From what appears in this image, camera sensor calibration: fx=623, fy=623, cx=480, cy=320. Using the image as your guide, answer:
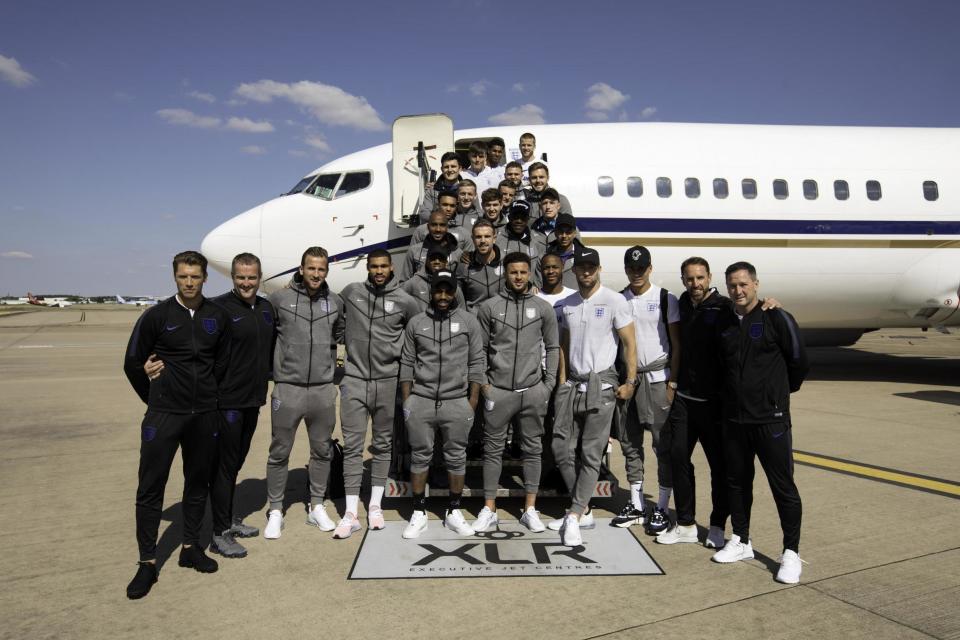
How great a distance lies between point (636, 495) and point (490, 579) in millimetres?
1633

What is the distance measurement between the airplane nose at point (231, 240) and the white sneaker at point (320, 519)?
6.79 meters

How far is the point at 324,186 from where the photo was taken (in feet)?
36.6

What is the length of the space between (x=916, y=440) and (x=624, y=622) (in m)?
6.26

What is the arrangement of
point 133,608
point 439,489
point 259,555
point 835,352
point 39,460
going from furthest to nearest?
point 835,352 < point 39,460 < point 439,489 < point 259,555 < point 133,608

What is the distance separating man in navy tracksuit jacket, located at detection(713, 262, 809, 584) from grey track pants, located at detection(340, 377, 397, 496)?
8.23ft

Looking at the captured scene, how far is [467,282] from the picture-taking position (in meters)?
5.75

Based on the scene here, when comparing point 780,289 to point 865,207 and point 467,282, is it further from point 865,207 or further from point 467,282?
point 467,282

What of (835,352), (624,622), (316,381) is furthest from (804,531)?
(835,352)

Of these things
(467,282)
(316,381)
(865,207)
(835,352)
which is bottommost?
(835,352)

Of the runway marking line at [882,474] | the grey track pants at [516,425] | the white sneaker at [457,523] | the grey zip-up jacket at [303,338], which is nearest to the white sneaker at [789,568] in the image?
the grey track pants at [516,425]

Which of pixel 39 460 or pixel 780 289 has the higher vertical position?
pixel 780 289

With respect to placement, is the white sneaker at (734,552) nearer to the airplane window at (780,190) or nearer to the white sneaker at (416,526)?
the white sneaker at (416,526)

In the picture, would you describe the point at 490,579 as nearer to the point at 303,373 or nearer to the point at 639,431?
the point at 639,431

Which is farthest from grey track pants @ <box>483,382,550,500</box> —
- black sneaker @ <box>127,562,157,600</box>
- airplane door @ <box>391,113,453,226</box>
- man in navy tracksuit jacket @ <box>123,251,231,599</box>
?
airplane door @ <box>391,113,453,226</box>
